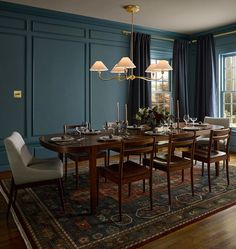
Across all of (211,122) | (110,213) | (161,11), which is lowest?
(110,213)

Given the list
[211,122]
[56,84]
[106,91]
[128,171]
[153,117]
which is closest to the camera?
[128,171]

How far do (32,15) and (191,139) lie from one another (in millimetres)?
3342

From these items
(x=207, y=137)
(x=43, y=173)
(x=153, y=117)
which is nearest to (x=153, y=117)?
(x=153, y=117)

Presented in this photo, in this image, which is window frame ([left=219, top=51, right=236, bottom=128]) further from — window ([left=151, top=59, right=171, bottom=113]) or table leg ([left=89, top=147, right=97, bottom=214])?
table leg ([left=89, top=147, right=97, bottom=214])

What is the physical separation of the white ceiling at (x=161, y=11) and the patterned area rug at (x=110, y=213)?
2.79 metres

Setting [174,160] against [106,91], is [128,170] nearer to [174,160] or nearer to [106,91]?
[174,160]

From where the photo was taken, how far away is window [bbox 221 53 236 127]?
6096mm

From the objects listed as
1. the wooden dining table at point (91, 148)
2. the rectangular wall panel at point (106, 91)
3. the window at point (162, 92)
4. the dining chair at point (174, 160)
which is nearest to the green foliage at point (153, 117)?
the dining chair at point (174, 160)

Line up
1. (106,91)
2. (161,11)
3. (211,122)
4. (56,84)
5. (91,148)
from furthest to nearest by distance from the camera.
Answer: (106,91)
(211,122)
(56,84)
(161,11)
(91,148)

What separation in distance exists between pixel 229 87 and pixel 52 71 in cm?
388

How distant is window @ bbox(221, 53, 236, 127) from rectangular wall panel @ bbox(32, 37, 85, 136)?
3220 millimetres

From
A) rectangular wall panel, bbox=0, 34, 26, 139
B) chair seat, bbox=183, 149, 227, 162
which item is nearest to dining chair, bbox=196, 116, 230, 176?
chair seat, bbox=183, 149, 227, 162

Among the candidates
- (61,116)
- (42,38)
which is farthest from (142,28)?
(61,116)

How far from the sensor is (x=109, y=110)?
567 cm
